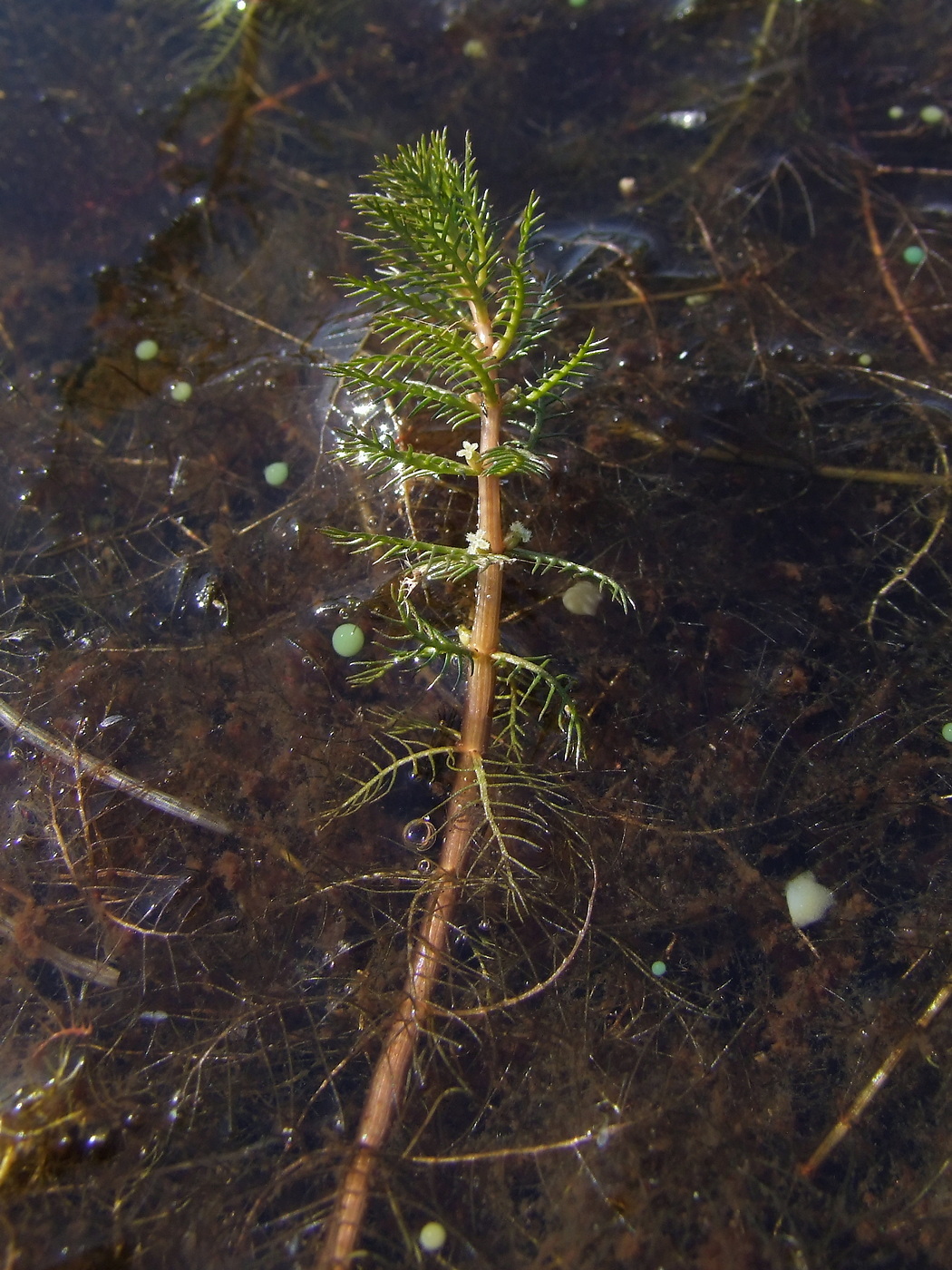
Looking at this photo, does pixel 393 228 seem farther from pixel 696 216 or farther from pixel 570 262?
pixel 696 216

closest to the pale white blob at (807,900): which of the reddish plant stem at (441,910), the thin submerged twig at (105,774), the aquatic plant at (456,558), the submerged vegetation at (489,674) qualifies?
the submerged vegetation at (489,674)

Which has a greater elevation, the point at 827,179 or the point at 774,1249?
the point at 827,179

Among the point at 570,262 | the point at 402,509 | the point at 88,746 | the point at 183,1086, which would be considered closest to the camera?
the point at 183,1086

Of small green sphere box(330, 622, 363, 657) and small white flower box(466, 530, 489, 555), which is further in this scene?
small green sphere box(330, 622, 363, 657)

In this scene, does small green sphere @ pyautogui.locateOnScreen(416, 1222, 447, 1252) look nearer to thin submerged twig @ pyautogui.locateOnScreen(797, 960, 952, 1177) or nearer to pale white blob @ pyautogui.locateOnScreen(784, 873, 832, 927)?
thin submerged twig @ pyautogui.locateOnScreen(797, 960, 952, 1177)

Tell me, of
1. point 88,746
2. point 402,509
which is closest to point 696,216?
point 402,509

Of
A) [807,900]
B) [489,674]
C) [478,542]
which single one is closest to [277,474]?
[478,542]

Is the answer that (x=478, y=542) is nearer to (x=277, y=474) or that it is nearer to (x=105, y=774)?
(x=277, y=474)

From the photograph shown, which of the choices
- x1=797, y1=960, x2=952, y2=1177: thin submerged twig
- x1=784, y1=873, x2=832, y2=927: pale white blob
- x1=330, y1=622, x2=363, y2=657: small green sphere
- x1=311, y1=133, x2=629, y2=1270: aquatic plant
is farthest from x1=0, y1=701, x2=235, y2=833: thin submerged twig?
x1=797, y1=960, x2=952, y2=1177: thin submerged twig
